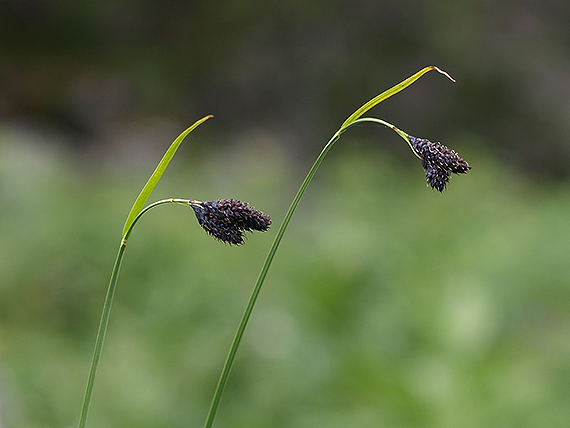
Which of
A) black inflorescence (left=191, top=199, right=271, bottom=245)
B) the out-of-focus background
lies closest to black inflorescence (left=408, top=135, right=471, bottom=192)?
black inflorescence (left=191, top=199, right=271, bottom=245)

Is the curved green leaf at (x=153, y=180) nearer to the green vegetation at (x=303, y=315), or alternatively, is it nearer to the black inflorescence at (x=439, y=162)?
the black inflorescence at (x=439, y=162)

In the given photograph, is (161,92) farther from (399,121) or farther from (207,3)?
(399,121)

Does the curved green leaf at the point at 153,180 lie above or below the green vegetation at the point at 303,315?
below

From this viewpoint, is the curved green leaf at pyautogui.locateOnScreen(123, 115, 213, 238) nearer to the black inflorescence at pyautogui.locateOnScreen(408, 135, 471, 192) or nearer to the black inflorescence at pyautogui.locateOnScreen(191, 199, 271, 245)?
the black inflorescence at pyautogui.locateOnScreen(191, 199, 271, 245)

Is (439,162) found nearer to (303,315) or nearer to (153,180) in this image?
(153,180)

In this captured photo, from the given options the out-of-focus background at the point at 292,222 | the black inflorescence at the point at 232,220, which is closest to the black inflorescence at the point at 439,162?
the black inflorescence at the point at 232,220
